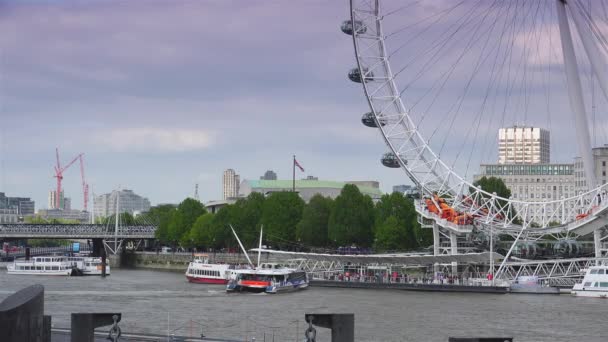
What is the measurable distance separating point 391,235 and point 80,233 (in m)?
55.6

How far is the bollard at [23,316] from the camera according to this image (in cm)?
1342

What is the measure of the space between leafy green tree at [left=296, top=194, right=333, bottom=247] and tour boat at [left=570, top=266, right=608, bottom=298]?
41.3m

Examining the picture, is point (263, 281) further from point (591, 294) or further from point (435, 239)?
point (591, 294)

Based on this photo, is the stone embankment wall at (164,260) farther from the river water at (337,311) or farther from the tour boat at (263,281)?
the river water at (337,311)

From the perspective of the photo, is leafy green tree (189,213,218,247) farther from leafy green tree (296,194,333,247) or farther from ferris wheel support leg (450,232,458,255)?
ferris wheel support leg (450,232,458,255)

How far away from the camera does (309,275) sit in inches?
3433

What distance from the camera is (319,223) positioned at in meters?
109

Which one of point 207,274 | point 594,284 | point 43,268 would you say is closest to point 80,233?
point 43,268

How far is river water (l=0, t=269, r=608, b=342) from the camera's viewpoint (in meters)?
45.3

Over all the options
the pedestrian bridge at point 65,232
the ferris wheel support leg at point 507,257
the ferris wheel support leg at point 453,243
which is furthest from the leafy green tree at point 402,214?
the pedestrian bridge at point 65,232

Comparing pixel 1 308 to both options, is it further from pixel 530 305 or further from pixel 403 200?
pixel 403 200

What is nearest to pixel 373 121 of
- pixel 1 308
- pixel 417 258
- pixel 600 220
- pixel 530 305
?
pixel 417 258

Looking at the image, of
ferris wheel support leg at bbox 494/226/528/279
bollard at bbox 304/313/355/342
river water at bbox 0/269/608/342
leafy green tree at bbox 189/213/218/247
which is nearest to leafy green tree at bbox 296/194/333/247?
leafy green tree at bbox 189/213/218/247

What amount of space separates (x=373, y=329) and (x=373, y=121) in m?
38.0
